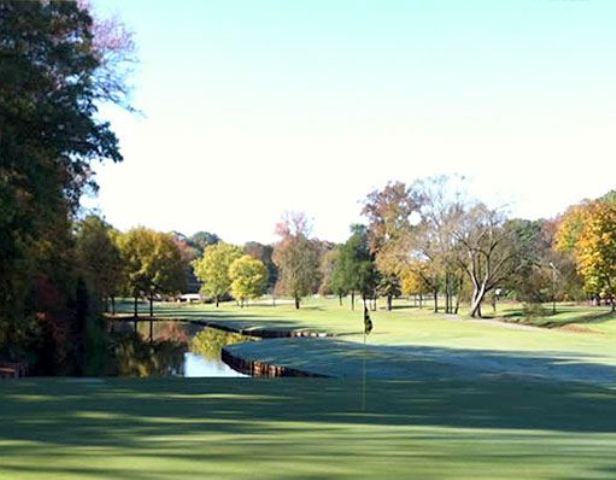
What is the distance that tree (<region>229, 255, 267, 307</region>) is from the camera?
10100 cm

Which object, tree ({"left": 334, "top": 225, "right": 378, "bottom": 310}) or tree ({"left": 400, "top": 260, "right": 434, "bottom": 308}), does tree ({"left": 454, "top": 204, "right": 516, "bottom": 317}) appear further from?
tree ({"left": 334, "top": 225, "right": 378, "bottom": 310})

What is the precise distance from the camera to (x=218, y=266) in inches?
4304

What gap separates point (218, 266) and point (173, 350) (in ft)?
209

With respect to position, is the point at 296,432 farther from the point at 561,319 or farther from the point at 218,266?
the point at 218,266

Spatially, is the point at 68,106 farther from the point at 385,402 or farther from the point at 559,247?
the point at 559,247

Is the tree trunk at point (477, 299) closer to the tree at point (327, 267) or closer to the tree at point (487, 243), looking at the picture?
the tree at point (487, 243)

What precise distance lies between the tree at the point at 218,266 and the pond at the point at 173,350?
38.1 m

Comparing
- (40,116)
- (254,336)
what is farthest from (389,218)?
(40,116)

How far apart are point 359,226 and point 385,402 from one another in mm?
88109

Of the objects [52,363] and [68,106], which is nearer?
[68,106]

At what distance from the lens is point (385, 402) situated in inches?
525

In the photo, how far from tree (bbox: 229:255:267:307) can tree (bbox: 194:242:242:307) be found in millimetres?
4530

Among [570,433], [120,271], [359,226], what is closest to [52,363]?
[120,271]

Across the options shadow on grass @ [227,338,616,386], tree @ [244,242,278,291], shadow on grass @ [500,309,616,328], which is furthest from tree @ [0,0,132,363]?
tree @ [244,242,278,291]
